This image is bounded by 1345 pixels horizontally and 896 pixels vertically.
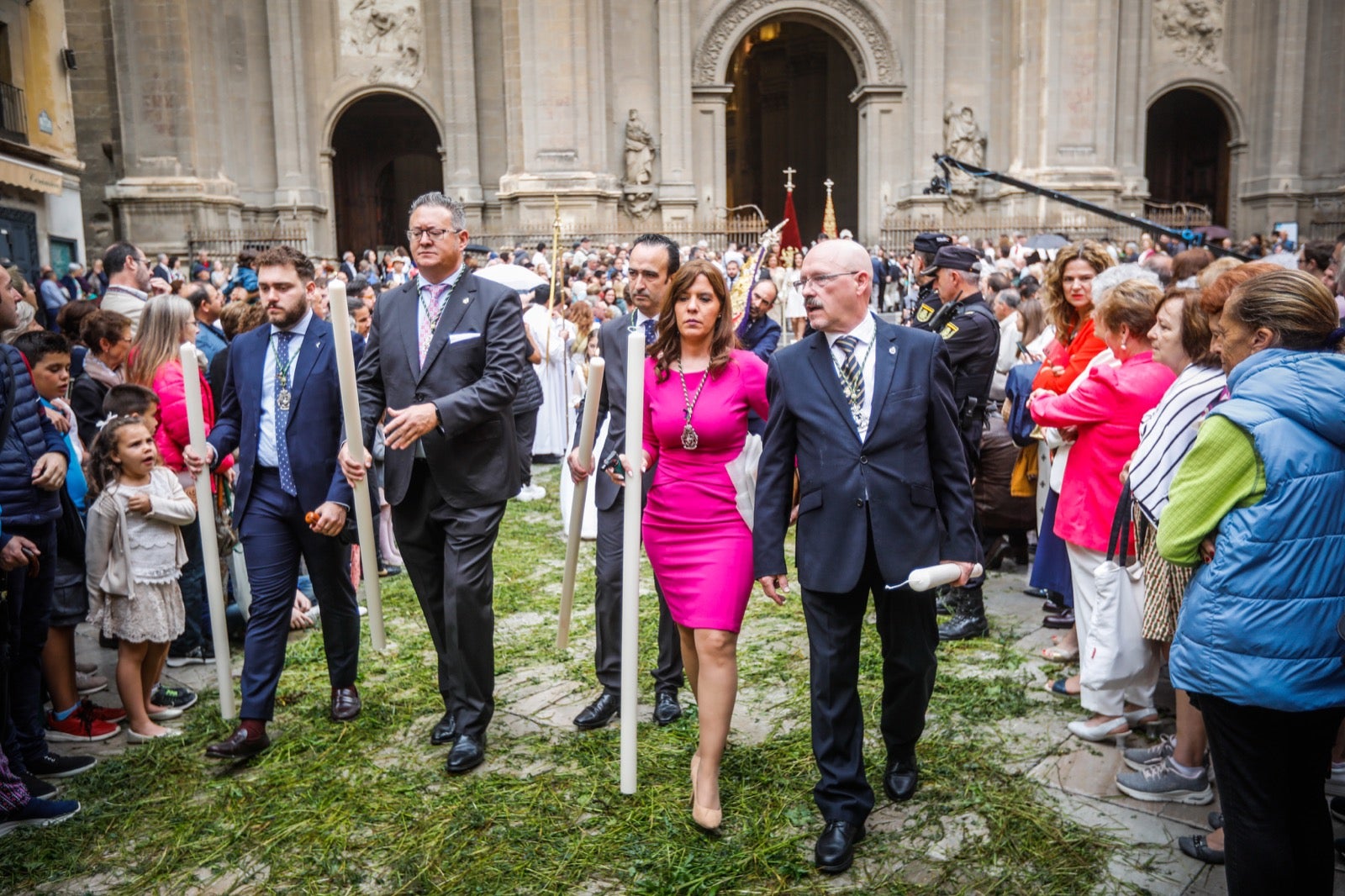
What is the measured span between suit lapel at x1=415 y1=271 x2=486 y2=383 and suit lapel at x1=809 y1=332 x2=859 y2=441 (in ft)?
5.21

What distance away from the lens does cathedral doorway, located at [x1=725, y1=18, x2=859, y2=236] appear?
33781 mm

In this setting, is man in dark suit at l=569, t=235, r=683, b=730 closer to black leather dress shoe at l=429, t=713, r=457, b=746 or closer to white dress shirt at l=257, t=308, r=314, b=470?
black leather dress shoe at l=429, t=713, r=457, b=746

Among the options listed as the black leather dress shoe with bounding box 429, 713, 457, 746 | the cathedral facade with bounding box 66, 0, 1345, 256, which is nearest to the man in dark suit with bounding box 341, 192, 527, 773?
the black leather dress shoe with bounding box 429, 713, 457, 746

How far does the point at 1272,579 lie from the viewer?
2.81 m

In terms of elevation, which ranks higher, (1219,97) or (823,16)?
(823,16)

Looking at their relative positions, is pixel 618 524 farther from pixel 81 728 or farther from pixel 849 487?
pixel 81 728

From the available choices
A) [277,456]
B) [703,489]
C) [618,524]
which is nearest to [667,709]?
[618,524]

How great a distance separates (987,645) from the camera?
19.4 ft

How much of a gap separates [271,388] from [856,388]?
2750 millimetres

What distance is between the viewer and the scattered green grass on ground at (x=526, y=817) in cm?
362

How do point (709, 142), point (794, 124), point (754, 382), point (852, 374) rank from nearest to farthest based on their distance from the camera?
1. point (852, 374)
2. point (754, 382)
3. point (709, 142)
4. point (794, 124)

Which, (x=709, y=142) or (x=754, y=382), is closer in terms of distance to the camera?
(x=754, y=382)

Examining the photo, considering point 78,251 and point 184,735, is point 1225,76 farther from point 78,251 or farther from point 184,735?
point 184,735

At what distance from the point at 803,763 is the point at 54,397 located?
4.12 meters
